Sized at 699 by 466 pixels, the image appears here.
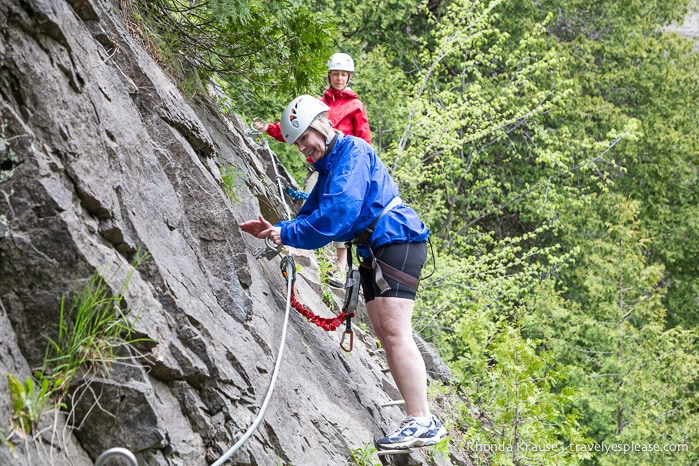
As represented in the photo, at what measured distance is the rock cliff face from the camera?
3455 millimetres

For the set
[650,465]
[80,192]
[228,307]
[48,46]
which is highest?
[48,46]

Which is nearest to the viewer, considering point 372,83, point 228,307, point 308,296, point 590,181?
point 228,307

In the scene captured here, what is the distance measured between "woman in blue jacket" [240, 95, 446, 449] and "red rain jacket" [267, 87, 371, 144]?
99.5 inches

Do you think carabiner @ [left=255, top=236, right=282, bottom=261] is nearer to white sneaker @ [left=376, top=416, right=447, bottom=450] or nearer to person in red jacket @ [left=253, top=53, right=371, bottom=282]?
white sneaker @ [left=376, top=416, right=447, bottom=450]

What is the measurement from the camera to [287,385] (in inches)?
201

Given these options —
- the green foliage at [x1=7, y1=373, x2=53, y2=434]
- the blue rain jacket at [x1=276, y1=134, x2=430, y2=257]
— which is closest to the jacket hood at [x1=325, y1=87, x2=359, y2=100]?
the blue rain jacket at [x1=276, y1=134, x2=430, y2=257]

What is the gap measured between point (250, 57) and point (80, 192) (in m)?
3.03

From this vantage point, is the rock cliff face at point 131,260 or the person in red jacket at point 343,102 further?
the person in red jacket at point 343,102

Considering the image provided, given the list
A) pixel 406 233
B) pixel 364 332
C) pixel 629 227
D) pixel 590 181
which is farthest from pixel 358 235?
pixel 590 181

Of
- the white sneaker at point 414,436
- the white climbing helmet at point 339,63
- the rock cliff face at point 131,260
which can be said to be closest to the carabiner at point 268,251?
the rock cliff face at point 131,260

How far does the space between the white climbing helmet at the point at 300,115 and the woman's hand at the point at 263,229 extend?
62 cm

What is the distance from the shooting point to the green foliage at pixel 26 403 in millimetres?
3100

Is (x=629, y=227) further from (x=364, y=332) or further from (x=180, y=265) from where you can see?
(x=180, y=265)

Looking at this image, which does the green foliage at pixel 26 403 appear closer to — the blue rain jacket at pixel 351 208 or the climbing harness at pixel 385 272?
the blue rain jacket at pixel 351 208
